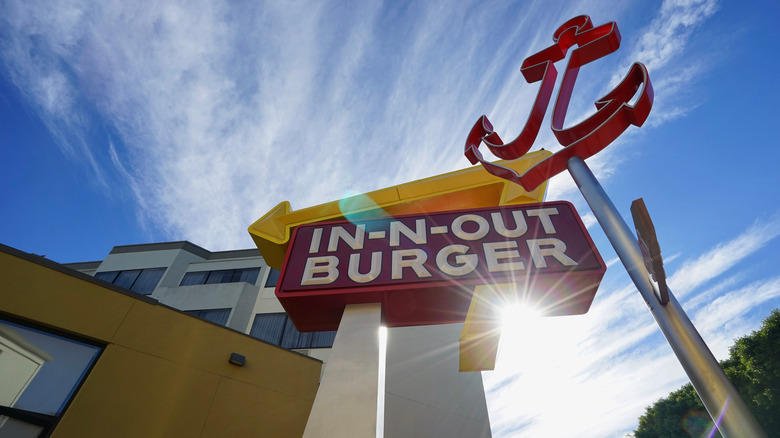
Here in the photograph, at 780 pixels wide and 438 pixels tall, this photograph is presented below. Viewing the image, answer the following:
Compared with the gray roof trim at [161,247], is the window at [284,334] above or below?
below

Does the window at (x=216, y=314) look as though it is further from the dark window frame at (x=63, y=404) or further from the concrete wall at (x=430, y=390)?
the dark window frame at (x=63, y=404)

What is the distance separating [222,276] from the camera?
2148 centimetres

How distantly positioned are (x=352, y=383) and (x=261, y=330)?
14.0 meters

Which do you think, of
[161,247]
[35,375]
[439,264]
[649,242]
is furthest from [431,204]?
[161,247]

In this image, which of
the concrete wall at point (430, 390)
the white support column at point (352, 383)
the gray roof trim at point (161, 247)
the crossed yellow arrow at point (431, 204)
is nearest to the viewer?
the white support column at point (352, 383)

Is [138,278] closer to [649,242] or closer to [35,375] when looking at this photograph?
[35,375]

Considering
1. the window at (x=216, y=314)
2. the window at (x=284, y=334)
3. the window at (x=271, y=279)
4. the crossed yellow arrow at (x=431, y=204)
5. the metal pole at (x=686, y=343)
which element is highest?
the window at (x=271, y=279)

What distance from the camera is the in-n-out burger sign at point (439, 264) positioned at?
6.31 m

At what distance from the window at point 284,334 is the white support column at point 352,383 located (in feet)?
33.9

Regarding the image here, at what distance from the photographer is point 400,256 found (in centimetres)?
697

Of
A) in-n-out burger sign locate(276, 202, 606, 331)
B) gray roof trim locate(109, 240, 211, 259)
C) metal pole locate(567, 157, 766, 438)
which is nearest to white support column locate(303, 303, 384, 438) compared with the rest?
in-n-out burger sign locate(276, 202, 606, 331)

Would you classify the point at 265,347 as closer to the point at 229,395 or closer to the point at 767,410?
the point at 229,395

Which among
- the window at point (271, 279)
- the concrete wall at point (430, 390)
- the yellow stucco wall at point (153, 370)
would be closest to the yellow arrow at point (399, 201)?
the yellow stucco wall at point (153, 370)

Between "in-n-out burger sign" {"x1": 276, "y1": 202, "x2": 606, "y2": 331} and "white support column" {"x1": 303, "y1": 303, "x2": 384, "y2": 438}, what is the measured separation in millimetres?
419
